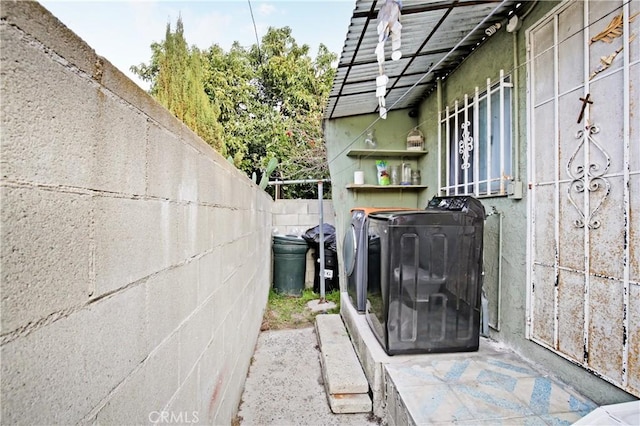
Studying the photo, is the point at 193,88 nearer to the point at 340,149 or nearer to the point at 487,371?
the point at 340,149

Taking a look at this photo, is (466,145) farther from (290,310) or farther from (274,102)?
(274,102)

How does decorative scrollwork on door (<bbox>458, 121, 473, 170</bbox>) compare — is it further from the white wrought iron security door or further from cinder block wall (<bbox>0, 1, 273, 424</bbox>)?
cinder block wall (<bbox>0, 1, 273, 424</bbox>)

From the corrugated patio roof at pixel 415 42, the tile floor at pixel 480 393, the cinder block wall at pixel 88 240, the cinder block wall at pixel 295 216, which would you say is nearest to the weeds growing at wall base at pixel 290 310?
the cinder block wall at pixel 295 216

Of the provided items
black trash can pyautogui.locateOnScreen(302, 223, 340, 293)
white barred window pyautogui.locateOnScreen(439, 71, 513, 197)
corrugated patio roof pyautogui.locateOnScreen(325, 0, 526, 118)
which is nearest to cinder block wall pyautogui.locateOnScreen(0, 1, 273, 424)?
corrugated patio roof pyautogui.locateOnScreen(325, 0, 526, 118)

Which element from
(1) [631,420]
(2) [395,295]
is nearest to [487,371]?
(2) [395,295]

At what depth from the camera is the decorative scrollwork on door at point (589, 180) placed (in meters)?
1.71

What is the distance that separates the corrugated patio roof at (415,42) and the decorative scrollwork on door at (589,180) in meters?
0.96

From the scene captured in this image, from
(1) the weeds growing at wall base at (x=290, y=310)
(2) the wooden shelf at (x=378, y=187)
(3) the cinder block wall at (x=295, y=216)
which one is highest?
(2) the wooden shelf at (x=378, y=187)

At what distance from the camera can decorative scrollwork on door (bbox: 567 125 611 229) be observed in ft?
5.63

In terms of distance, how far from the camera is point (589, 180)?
1.79 m

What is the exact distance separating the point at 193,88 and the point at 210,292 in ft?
5.20

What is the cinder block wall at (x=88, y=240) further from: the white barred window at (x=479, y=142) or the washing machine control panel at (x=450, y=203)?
the white barred window at (x=479, y=142)

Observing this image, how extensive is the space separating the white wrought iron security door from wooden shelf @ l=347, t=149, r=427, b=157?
1.93 m

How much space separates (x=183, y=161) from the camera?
118cm
